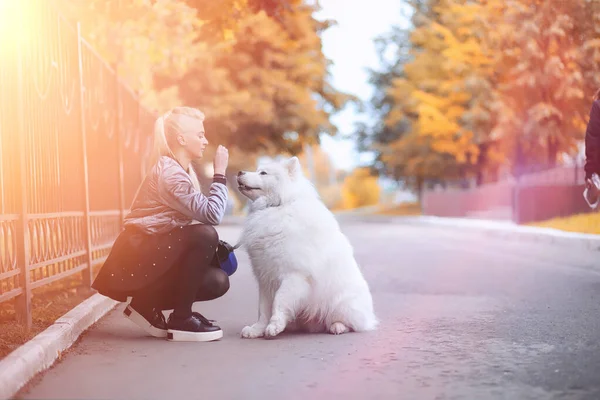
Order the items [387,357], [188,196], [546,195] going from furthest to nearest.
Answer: [546,195]
[188,196]
[387,357]

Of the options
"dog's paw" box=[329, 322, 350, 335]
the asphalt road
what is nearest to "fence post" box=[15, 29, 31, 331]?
the asphalt road

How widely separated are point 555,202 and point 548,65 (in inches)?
153

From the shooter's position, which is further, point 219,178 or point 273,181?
point 273,181

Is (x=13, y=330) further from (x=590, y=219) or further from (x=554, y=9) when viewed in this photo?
(x=554, y=9)

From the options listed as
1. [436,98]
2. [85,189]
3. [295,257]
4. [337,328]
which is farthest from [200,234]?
[436,98]

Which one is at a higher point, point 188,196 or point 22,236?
point 188,196

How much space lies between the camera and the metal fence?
21.2ft

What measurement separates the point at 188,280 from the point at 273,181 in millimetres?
943

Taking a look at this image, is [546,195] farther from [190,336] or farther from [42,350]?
[42,350]

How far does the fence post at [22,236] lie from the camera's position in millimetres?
6363

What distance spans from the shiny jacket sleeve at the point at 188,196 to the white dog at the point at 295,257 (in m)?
0.34

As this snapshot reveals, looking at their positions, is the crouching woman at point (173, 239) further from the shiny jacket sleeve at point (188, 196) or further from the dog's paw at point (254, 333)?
the dog's paw at point (254, 333)

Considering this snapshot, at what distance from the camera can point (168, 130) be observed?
6.16 meters

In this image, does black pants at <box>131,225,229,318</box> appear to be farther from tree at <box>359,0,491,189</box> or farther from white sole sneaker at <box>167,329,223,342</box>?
tree at <box>359,0,491,189</box>
